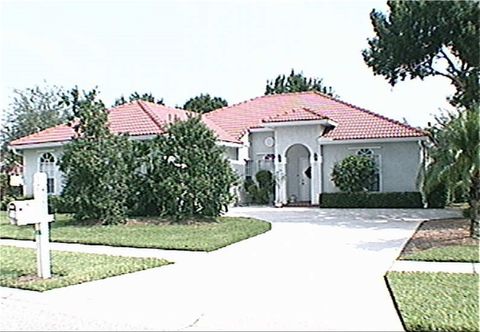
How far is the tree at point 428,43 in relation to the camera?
18906 millimetres

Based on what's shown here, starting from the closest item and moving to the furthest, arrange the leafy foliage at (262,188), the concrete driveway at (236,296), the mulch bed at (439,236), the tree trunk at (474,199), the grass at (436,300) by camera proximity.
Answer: the grass at (436,300) < the concrete driveway at (236,296) < the mulch bed at (439,236) < the tree trunk at (474,199) < the leafy foliage at (262,188)

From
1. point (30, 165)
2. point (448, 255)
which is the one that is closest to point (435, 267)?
point (448, 255)

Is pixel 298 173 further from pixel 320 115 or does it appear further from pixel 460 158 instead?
pixel 460 158

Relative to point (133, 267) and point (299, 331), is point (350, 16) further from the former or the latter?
point (299, 331)

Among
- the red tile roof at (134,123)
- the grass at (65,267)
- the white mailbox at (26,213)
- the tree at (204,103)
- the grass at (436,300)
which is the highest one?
the tree at (204,103)

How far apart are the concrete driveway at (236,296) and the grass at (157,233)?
93 centimetres

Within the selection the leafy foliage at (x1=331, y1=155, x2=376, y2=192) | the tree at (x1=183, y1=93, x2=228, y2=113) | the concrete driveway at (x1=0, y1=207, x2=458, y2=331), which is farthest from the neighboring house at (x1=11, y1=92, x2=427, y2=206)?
the tree at (x1=183, y1=93, x2=228, y2=113)

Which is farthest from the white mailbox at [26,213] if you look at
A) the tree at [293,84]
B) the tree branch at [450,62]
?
the tree at [293,84]

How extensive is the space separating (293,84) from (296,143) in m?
31.3

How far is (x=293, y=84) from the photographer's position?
193 ft

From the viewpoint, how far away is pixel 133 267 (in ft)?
33.7

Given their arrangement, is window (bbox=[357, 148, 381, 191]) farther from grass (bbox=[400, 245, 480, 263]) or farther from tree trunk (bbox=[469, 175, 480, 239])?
grass (bbox=[400, 245, 480, 263])

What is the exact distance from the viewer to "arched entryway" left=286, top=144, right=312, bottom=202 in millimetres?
30344

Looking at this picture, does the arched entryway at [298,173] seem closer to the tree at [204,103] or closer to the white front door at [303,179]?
the white front door at [303,179]
